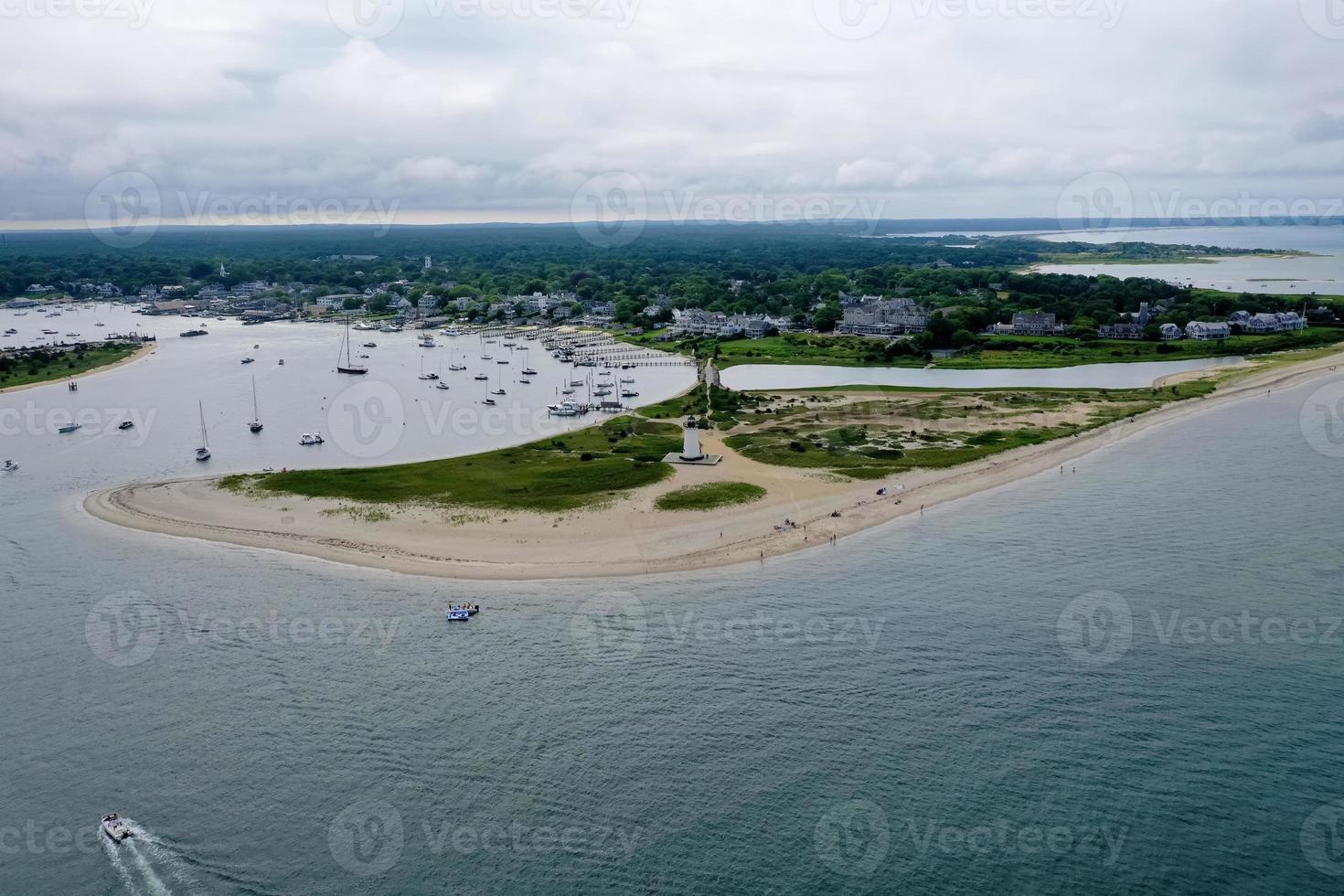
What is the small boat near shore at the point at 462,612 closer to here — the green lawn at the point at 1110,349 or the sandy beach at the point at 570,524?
the sandy beach at the point at 570,524

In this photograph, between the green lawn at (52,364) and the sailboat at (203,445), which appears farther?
the green lawn at (52,364)

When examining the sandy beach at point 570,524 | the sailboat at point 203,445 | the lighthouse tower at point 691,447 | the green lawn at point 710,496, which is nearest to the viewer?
the sandy beach at point 570,524

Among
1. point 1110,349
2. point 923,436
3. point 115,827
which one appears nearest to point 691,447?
point 923,436

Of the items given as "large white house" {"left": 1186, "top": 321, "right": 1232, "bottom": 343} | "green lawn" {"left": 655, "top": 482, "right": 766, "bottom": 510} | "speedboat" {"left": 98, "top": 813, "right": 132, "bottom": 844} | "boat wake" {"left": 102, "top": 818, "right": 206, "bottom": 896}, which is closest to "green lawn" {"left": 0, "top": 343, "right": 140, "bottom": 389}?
"green lawn" {"left": 655, "top": 482, "right": 766, "bottom": 510}

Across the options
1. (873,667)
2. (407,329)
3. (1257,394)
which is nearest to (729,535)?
(873,667)

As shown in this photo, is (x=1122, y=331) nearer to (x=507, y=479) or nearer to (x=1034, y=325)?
(x=1034, y=325)

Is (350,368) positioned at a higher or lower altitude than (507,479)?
higher

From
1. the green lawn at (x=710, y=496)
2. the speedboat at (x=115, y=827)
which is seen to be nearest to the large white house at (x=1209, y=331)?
the green lawn at (x=710, y=496)
